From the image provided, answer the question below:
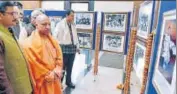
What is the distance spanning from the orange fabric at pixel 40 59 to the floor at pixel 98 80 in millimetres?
1353

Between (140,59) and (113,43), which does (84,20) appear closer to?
(113,43)

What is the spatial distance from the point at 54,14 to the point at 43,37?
2186mm

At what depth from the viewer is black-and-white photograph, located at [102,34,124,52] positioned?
12.0ft

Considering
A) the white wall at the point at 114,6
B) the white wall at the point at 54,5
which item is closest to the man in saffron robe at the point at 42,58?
the white wall at the point at 114,6

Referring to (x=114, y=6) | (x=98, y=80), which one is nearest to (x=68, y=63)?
(x=98, y=80)

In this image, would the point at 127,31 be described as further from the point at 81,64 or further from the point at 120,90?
the point at 81,64

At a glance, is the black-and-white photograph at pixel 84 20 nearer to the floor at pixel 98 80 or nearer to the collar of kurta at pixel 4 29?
the floor at pixel 98 80

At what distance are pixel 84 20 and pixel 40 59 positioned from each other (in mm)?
2422

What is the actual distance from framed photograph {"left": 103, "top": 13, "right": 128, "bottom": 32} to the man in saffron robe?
2.10m

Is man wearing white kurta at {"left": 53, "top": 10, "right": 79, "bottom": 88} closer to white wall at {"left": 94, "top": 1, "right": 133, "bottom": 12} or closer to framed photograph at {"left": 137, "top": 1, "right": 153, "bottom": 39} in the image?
framed photograph at {"left": 137, "top": 1, "right": 153, "bottom": 39}

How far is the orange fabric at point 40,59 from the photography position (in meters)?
1.58

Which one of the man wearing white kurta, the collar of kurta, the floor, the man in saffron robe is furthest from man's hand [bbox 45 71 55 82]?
the floor

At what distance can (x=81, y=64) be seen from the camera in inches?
185

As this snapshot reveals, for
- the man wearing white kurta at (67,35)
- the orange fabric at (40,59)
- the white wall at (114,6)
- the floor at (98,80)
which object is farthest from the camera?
the white wall at (114,6)
